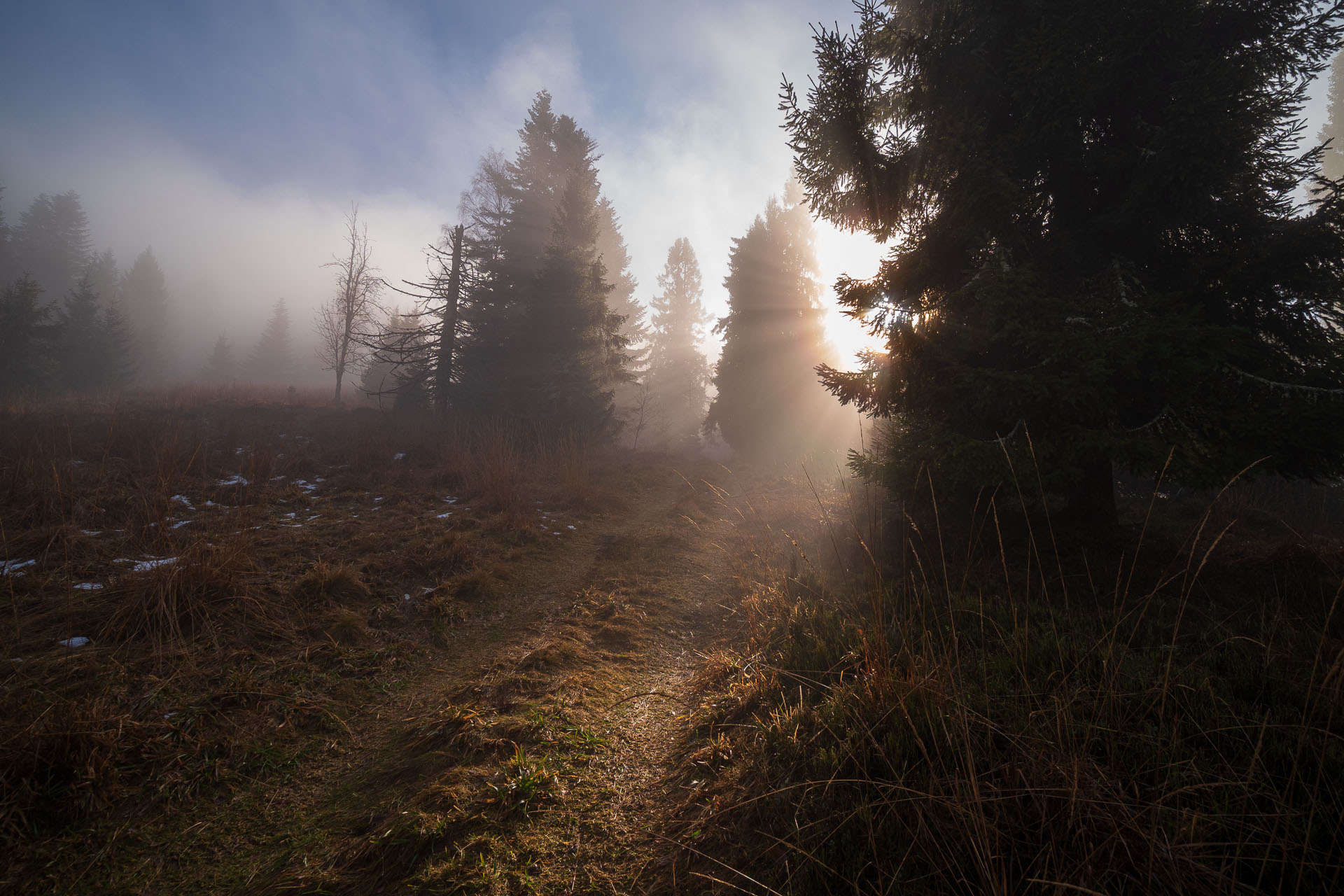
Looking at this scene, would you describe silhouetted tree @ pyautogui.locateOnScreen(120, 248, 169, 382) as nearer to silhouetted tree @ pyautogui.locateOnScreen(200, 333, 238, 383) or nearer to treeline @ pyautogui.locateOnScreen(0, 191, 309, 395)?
treeline @ pyautogui.locateOnScreen(0, 191, 309, 395)

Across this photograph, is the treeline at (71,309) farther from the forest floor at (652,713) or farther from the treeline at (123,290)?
the forest floor at (652,713)

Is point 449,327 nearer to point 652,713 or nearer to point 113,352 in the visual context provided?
point 652,713

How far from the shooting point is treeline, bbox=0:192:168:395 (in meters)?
24.1

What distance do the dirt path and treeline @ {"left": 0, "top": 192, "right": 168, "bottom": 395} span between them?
31.9 meters

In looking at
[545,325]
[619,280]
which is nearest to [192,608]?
[545,325]

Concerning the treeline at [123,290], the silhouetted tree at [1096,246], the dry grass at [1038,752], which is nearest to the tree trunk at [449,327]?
the silhouetted tree at [1096,246]

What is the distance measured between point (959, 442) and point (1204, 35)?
17.2ft

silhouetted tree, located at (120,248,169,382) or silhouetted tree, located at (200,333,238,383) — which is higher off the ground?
silhouetted tree, located at (120,248,169,382)

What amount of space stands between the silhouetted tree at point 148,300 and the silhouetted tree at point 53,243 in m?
3.82

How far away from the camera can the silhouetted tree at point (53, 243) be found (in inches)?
1934

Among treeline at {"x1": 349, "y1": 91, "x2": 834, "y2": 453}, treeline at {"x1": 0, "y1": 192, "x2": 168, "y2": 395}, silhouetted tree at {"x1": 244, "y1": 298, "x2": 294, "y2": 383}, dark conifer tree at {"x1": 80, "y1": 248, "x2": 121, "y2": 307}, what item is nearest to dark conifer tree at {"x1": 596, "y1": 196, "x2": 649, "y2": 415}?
treeline at {"x1": 349, "y1": 91, "x2": 834, "y2": 453}

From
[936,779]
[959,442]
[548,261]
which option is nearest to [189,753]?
[936,779]

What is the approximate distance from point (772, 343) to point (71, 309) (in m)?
44.3

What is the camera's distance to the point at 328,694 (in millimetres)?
3559
